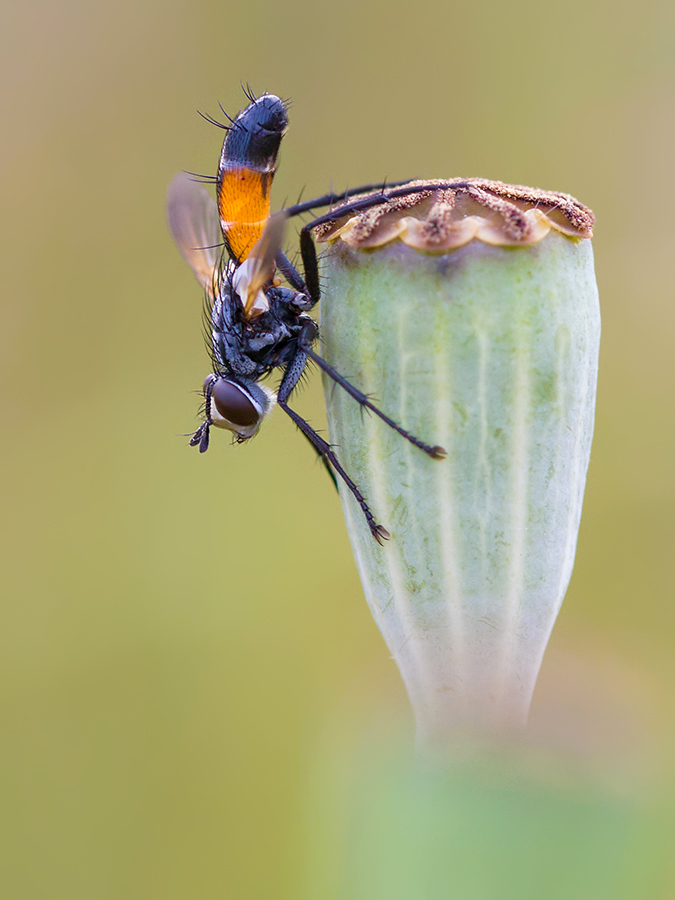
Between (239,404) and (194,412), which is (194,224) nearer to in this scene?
(239,404)

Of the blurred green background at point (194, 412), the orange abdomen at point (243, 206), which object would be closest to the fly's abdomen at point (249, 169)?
the orange abdomen at point (243, 206)

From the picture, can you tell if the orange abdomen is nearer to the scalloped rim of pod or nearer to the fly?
the fly

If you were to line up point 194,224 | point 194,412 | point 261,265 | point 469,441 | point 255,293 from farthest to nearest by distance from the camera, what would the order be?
1. point 194,412
2. point 194,224
3. point 255,293
4. point 261,265
5. point 469,441

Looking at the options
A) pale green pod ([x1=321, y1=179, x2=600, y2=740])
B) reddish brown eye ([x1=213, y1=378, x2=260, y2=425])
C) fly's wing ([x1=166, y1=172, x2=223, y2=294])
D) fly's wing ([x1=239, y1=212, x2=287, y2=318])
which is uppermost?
fly's wing ([x1=166, y1=172, x2=223, y2=294])

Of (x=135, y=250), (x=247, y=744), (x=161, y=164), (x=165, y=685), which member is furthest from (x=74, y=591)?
(x=161, y=164)

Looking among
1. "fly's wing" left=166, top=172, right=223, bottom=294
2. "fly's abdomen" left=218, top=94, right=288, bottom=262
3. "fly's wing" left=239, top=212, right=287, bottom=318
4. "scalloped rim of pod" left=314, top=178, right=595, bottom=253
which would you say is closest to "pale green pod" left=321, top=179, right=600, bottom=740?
"scalloped rim of pod" left=314, top=178, right=595, bottom=253

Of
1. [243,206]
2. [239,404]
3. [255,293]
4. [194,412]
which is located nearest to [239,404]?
[239,404]

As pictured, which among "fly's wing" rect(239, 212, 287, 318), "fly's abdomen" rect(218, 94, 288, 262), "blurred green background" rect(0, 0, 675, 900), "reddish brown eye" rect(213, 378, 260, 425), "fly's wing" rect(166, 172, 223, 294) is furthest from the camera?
"blurred green background" rect(0, 0, 675, 900)
